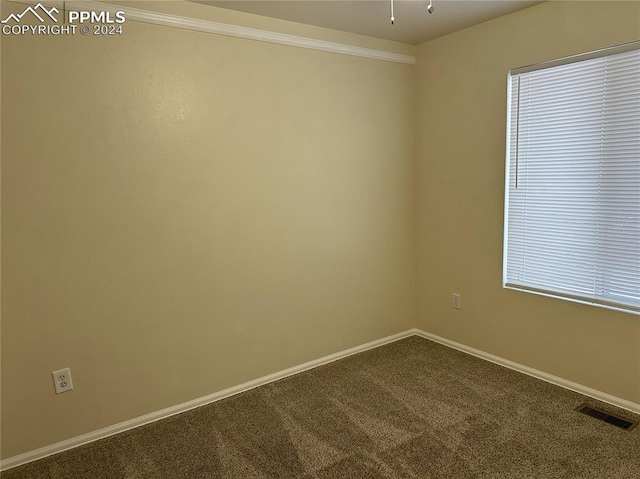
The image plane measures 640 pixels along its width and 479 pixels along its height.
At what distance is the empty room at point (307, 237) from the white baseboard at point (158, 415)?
2 cm

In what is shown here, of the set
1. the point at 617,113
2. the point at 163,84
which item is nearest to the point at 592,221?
the point at 617,113

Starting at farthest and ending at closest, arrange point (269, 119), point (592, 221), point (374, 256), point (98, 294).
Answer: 1. point (374, 256)
2. point (269, 119)
3. point (592, 221)
4. point (98, 294)

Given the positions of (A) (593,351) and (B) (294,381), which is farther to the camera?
(B) (294,381)

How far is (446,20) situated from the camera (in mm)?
2842

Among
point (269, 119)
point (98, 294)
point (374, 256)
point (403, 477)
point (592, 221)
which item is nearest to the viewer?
point (403, 477)

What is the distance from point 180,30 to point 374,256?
2107 millimetres

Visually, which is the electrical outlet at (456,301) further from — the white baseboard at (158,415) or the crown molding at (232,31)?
the crown molding at (232,31)

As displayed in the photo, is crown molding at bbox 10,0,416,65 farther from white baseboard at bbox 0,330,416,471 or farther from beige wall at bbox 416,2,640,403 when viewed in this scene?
white baseboard at bbox 0,330,416,471

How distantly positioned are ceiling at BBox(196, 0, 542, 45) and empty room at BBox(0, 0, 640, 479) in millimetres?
21

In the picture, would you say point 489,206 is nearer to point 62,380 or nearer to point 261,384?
point 261,384

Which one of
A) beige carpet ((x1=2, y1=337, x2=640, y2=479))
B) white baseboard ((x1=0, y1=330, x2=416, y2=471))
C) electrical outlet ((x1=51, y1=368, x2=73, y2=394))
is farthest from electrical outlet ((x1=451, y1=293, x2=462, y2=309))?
electrical outlet ((x1=51, y1=368, x2=73, y2=394))

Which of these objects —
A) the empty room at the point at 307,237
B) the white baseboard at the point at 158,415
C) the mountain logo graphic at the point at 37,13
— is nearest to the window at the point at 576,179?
the empty room at the point at 307,237

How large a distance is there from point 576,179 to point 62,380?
319cm

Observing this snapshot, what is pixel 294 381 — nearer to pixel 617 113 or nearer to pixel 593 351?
pixel 593 351
